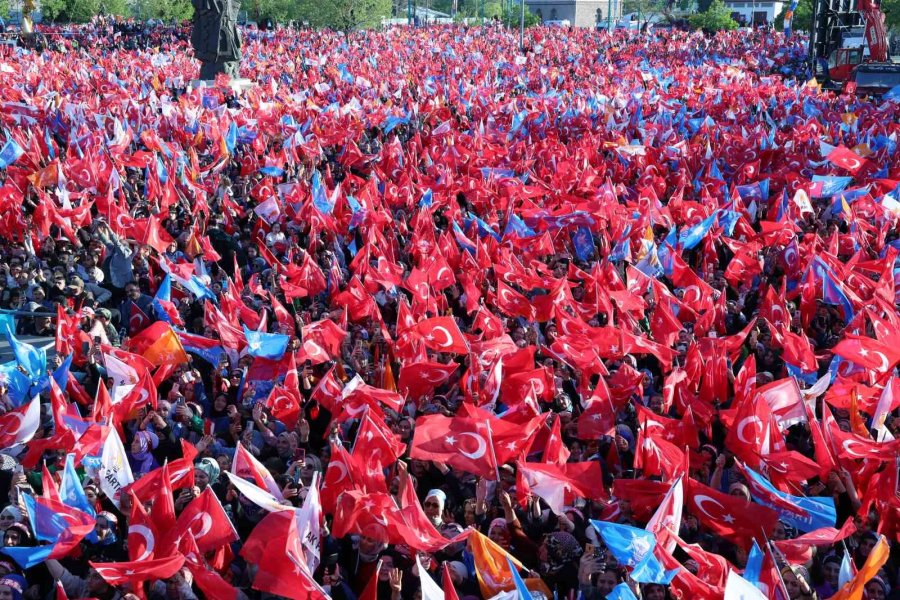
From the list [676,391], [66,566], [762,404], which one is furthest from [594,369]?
Result: [66,566]

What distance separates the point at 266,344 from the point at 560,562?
3894mm

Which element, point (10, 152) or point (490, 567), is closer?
point (490, 567)

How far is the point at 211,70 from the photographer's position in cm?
2831

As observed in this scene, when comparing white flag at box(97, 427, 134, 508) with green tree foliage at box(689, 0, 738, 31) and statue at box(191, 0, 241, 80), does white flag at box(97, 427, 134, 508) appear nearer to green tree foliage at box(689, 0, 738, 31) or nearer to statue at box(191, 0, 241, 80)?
statue at box(191, 0, 241, 80)

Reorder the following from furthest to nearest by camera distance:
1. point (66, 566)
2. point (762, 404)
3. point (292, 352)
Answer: point (292, 352) < point (762, 404) < point (66, 566)

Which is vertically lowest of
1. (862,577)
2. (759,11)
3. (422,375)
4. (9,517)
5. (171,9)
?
(9,517)

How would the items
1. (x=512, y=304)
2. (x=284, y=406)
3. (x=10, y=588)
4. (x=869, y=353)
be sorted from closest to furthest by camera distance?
(x=10, y=588) < (x=284, y=406) < (x=869, y=353) < (x=512, y=304)

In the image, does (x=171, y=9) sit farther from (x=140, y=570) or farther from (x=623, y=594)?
(x=623, y=594)

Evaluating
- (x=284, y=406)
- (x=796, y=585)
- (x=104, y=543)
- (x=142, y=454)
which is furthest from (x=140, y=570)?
(x=796, y=585)

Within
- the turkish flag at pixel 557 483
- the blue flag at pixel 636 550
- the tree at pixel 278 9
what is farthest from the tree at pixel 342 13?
the blue flag at pixel 636 550

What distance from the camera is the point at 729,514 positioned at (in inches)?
228

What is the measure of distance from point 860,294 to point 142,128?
608 inches

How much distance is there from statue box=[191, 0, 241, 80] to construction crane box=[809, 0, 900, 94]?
19.2 meters

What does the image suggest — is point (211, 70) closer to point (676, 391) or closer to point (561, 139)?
point (561, 139)
